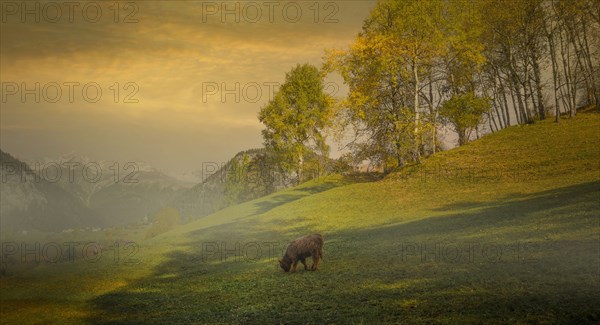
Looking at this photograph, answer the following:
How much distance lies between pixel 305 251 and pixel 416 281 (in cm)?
644

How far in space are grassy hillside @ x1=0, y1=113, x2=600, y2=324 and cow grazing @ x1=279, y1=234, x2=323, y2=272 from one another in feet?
2.14

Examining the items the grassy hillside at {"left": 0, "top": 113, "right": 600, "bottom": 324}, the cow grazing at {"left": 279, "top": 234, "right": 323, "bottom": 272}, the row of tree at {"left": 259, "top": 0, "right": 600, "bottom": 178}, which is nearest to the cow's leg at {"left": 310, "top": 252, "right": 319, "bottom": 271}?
the cow grazing at {"left": 279, "top": 234, "right": 323, "bottom": 272}

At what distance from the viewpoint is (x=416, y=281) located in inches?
583

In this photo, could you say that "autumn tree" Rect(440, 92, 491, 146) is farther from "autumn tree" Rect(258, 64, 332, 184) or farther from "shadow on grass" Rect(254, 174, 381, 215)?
"autumn tree" Rect(258, 64, 332, 184)

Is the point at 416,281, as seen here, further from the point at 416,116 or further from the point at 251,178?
the point at 251,178

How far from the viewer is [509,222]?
861 inches

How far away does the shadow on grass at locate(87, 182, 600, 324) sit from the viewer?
11352 millimetres

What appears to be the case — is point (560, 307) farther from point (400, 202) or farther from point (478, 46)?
point (478, 46)

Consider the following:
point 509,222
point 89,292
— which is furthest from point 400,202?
point 89,292

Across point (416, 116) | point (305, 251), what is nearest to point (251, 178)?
point (416, 116)

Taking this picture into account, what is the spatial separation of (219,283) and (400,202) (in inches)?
753

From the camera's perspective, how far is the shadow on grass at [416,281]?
11.4 m

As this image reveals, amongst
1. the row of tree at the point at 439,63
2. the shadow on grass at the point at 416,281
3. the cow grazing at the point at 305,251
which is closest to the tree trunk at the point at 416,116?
the row of tree at the point at 439,63

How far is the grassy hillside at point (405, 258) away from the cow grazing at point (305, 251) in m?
0.65
